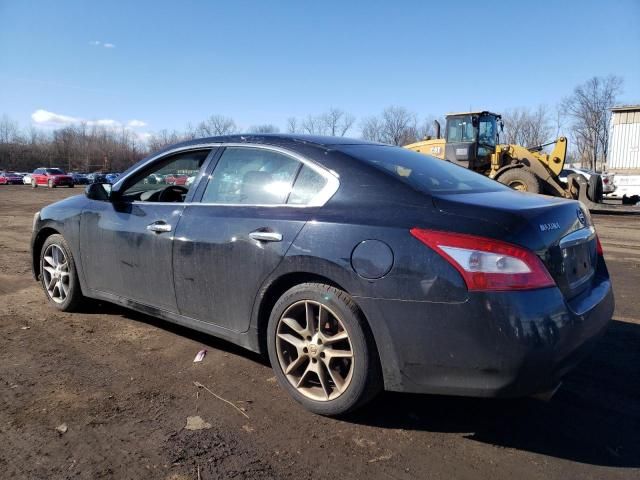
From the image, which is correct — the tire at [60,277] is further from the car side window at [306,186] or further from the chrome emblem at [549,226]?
the chrome emblem at [549,226]

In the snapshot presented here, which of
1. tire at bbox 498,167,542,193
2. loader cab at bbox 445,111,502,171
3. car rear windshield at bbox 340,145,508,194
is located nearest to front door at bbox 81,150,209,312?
car rear windshield at bbox 340,145,508,194

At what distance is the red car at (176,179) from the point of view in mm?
4047

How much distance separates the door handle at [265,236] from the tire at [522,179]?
12.5 m

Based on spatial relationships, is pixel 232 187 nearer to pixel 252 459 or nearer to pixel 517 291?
pixel 252 459

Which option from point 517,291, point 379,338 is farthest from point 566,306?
point 379,338

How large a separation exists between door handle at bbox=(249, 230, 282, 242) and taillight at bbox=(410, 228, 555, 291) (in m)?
0.96

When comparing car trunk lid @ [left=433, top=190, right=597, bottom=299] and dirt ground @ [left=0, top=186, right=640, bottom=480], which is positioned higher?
car trunk lid @ [left=433, top=190, right=597, bottom=299]

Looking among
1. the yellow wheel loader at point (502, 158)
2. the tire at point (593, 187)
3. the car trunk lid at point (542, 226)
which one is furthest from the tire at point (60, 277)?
the tire at point (593, 187)

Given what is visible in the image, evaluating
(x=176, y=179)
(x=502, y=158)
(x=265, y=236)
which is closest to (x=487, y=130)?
(x=502, y=158)

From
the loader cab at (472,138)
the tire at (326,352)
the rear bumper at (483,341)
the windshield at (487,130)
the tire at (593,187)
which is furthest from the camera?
the windshield at (487,130)

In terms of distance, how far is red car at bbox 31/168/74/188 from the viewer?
44688 millimetres

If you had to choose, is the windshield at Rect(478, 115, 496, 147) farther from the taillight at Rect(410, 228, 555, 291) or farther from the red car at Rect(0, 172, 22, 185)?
the red car at Rect(0, 172, 22, 185)

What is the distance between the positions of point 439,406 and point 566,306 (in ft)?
3.29

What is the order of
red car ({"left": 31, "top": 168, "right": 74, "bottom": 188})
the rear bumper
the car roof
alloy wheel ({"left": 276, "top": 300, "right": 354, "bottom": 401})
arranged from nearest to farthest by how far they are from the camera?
the rear bumper < alloy wheel ({"left": 276, "top": 300, "right": 354, "bottom": 401}) < the car roof < red car ({"left": 31, "top": 168, "right": 74, "bottom": 188})
